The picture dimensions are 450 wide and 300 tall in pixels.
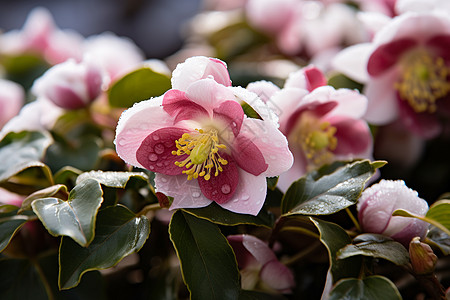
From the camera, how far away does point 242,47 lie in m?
0.87

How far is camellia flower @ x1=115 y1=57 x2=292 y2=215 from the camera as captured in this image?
0.38 meters

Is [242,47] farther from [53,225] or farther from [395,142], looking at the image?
[53,225]

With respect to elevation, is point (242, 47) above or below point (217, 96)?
below

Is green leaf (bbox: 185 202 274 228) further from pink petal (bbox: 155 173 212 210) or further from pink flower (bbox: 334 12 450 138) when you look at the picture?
pink flower (bbox: 334 12 450 138)

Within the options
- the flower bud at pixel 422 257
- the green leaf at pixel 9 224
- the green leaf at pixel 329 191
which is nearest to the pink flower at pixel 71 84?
the green leaf at pixel 9 224

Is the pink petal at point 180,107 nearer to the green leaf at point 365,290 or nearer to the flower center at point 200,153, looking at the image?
the flower center at point 200,153

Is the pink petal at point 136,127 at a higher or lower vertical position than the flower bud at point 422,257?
higher

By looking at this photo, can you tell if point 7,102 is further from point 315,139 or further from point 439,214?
point 439,214

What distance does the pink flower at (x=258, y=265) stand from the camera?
41 cm

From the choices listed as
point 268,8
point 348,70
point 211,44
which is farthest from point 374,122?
point 211,44

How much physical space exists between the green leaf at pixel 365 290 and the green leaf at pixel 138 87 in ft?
0.97

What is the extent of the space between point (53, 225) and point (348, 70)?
0.37m

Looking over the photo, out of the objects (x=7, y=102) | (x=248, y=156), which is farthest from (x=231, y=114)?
(x=7, y=102)

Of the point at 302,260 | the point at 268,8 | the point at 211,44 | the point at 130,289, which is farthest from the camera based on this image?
the point at 211,44
